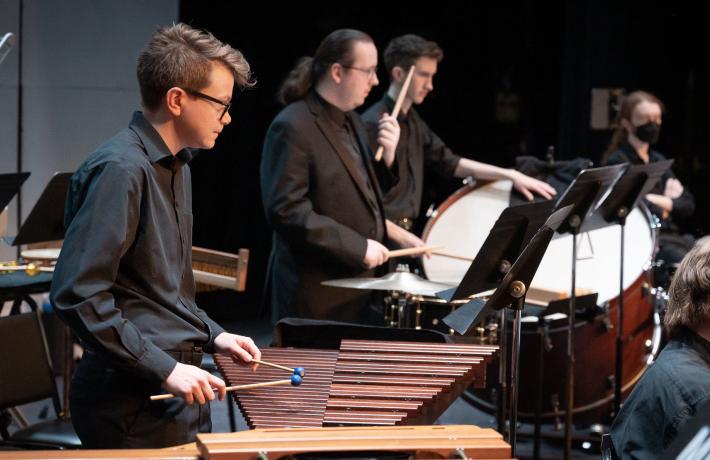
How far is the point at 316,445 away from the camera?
2117 mm

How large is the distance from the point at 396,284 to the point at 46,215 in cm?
158

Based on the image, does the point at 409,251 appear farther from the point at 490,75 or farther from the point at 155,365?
the point at 490,75

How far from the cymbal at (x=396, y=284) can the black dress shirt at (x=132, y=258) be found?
1.29 m

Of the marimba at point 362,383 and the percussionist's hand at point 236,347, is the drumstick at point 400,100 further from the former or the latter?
the percussionist's hand at point 236,347

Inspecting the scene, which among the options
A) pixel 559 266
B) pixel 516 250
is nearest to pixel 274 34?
pixel 559 266

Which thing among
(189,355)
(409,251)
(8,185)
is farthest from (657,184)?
(189,355)

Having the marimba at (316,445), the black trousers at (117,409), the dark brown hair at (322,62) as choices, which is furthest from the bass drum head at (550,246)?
the marimba at (316,445)

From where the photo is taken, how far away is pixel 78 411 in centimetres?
260

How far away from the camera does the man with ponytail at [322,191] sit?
14.1 feet

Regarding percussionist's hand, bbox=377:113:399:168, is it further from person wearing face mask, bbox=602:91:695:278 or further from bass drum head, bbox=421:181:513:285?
person wearing face mask, bbox=602:91:695:278

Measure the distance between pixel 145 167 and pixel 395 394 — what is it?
2.69ft

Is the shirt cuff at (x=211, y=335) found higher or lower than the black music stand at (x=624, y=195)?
lower

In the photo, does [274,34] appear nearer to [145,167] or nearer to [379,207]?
[379,207]

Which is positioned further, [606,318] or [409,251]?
[606,318]
